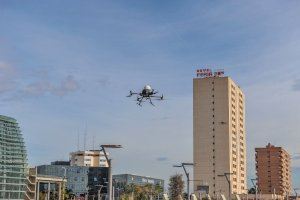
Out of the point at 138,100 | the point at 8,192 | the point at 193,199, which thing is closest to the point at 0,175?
the point at 8,192

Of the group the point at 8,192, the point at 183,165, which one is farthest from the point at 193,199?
the point at 183,165

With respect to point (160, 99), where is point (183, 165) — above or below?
below

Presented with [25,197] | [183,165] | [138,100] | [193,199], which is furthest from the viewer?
[25,197]

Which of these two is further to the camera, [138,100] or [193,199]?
[193,199]

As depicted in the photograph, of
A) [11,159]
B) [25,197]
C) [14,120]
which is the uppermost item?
[14,120]

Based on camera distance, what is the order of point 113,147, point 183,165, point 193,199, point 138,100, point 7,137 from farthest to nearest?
point 7,137, point 193,199, point 183,165, point 138,100, point 113,147

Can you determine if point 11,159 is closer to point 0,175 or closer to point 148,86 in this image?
point 0,175

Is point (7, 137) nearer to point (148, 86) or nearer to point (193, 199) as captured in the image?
point (193, 199)
